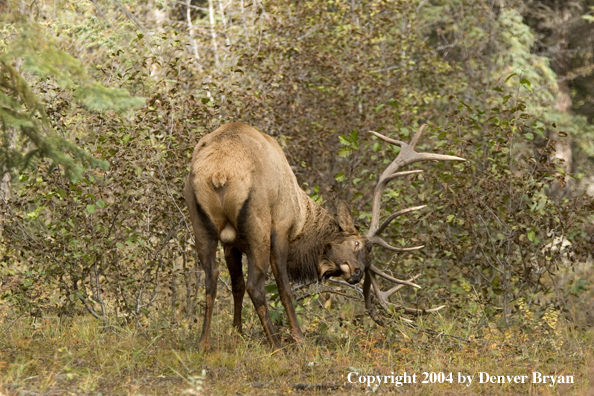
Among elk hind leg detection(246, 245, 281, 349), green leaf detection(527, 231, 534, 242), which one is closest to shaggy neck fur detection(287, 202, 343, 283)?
elk hind leg detection(246, 245, 281, 349)

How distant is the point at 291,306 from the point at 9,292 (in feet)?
9.95

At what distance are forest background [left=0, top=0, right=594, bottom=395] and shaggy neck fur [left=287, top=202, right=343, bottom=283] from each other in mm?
381

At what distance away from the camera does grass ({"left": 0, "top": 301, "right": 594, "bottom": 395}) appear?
575 centimetres

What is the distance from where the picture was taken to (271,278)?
867cm

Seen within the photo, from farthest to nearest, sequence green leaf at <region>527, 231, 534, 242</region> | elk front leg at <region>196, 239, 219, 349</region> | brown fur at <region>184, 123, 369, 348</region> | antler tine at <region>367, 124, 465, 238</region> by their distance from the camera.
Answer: green leaf at <region>527, 231, 534, 242</region> < antler tine at <region>367, 124, 465, 238</region> < elk front leg at <region>196, 239, 219, 349</region> < brown fur at <region>184, 123, 369, 348</region>

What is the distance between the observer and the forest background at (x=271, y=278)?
19.4 feet

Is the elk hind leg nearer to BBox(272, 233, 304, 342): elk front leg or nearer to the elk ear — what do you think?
BBox(272, 233, 304, 342): elk front leg

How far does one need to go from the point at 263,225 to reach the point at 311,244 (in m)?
1.01

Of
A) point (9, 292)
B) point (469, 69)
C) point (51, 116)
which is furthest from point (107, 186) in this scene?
point (469, 69)

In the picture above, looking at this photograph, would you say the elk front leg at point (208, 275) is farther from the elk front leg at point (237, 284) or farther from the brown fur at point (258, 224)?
the elk front leg at point (237, 284)

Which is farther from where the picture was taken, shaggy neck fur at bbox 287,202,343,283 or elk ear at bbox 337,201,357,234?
elk ear at bbox 337,201,357,234

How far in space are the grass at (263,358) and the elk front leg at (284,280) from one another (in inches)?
6.3

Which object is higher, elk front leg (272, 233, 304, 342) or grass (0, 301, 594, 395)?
elk front leg (272, 233, 304, 342)

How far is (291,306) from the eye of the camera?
716cm
